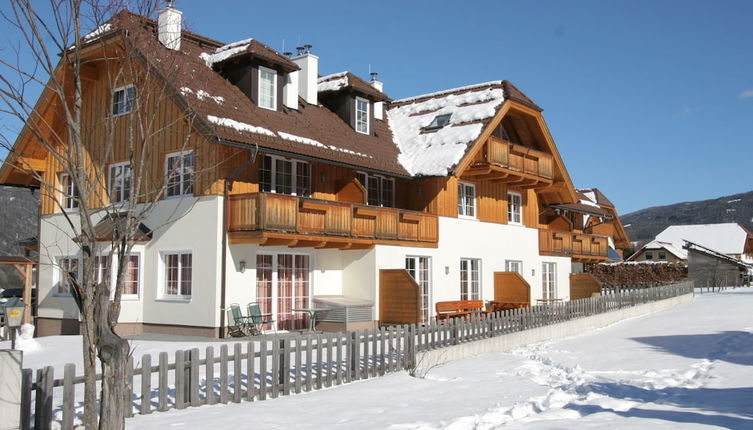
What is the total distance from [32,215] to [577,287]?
97.0 metres

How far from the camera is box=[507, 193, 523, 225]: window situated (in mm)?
29188

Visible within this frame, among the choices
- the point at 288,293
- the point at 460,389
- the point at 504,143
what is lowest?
the point at 460,389

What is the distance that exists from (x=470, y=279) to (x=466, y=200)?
9.68ft

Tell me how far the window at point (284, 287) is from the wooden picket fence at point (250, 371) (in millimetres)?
3277

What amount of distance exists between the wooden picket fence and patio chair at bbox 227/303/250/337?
A: 1.97m

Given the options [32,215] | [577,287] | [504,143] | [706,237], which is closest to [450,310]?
[504,143]

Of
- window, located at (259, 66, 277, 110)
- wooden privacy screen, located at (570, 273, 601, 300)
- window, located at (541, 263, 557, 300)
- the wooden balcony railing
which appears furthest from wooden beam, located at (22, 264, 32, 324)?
wooden privacy screen, located at (570, 273, 601, 300)

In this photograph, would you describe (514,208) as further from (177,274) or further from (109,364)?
(109,364)

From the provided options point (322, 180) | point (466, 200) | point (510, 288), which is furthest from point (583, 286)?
point (322, 180)

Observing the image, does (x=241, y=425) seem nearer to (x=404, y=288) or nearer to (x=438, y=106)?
(x=404, y=288)

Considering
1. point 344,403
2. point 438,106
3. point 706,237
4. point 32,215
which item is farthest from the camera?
point 32,215

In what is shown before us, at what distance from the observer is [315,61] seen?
24109 mm

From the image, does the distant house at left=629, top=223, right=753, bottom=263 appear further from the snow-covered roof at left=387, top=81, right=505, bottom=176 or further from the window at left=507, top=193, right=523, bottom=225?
the snow-covered roof at left=387, top=81, right=505, bottom=176

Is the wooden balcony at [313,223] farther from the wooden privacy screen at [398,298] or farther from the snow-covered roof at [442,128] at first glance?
the snow-covered roof at [442,128]
